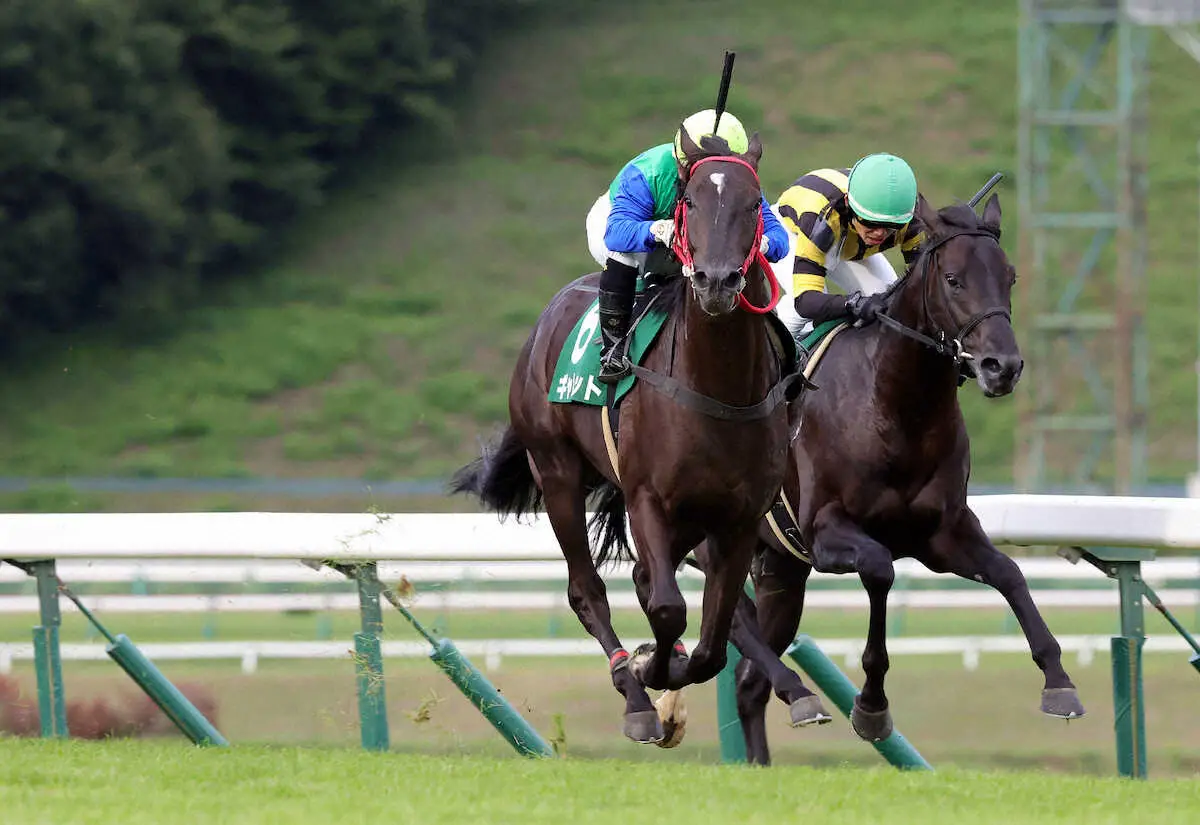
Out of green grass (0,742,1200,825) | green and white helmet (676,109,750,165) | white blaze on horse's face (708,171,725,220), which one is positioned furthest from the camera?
green and white helmet (676,109,750,165)

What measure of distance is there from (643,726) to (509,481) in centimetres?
151

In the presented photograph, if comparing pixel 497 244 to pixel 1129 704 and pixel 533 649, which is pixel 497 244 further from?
pixel 1129 704

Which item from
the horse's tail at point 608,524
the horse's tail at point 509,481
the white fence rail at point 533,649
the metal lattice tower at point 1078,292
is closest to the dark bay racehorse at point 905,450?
A: the horse's tail at point 608,524

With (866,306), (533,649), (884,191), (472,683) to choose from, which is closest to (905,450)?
(866,306)

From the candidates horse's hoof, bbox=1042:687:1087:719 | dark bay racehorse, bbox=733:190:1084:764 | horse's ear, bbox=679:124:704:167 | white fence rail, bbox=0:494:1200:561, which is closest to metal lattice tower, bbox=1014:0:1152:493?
white fence rail, bbox=0:494:1200:561

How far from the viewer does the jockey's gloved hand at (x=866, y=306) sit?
597 cm

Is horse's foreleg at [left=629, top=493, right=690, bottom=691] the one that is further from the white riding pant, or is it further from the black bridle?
the white riding pant

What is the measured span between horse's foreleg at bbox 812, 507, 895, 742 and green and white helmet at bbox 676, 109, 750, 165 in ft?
4.08

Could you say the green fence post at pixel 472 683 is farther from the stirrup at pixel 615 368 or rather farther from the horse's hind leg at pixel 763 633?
the stirrup at pixel 615 368

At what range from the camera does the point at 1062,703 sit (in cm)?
536

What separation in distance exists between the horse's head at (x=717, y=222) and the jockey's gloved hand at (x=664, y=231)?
12 centimetres

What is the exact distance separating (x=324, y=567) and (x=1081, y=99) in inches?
971

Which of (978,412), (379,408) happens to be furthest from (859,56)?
(379,408)

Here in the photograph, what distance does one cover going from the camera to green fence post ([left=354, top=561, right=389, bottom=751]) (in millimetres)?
5848
